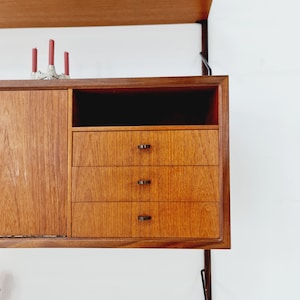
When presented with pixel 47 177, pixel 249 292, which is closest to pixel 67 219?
pixel 47 177

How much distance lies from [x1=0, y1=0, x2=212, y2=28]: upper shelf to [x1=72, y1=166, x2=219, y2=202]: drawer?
579mm

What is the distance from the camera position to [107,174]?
875 millimetres

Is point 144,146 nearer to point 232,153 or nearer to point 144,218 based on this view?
point 144,218

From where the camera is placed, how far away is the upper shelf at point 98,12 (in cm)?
110

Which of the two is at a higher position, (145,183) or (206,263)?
(145,183)

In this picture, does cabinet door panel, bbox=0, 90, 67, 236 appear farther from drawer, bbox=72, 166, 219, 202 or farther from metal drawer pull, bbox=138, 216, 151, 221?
metal drawer pull, bbox=138, 216, 151, 221

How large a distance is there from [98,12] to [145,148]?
59 cm

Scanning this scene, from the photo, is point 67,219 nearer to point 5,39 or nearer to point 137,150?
point 137,150

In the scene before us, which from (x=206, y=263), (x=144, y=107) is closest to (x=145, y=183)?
(x=144, y=107)

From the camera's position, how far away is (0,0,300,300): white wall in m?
0.83

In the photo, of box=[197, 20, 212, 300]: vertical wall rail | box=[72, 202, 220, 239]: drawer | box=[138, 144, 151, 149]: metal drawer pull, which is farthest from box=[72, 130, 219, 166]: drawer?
box=[197, 20, 212, 300]: vertical wall rail

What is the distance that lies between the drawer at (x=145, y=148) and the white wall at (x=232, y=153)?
0.67ft

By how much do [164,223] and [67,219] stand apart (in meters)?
0.25

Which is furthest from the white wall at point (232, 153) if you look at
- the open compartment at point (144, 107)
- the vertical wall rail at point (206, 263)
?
the open compartment at point (144, 107)
